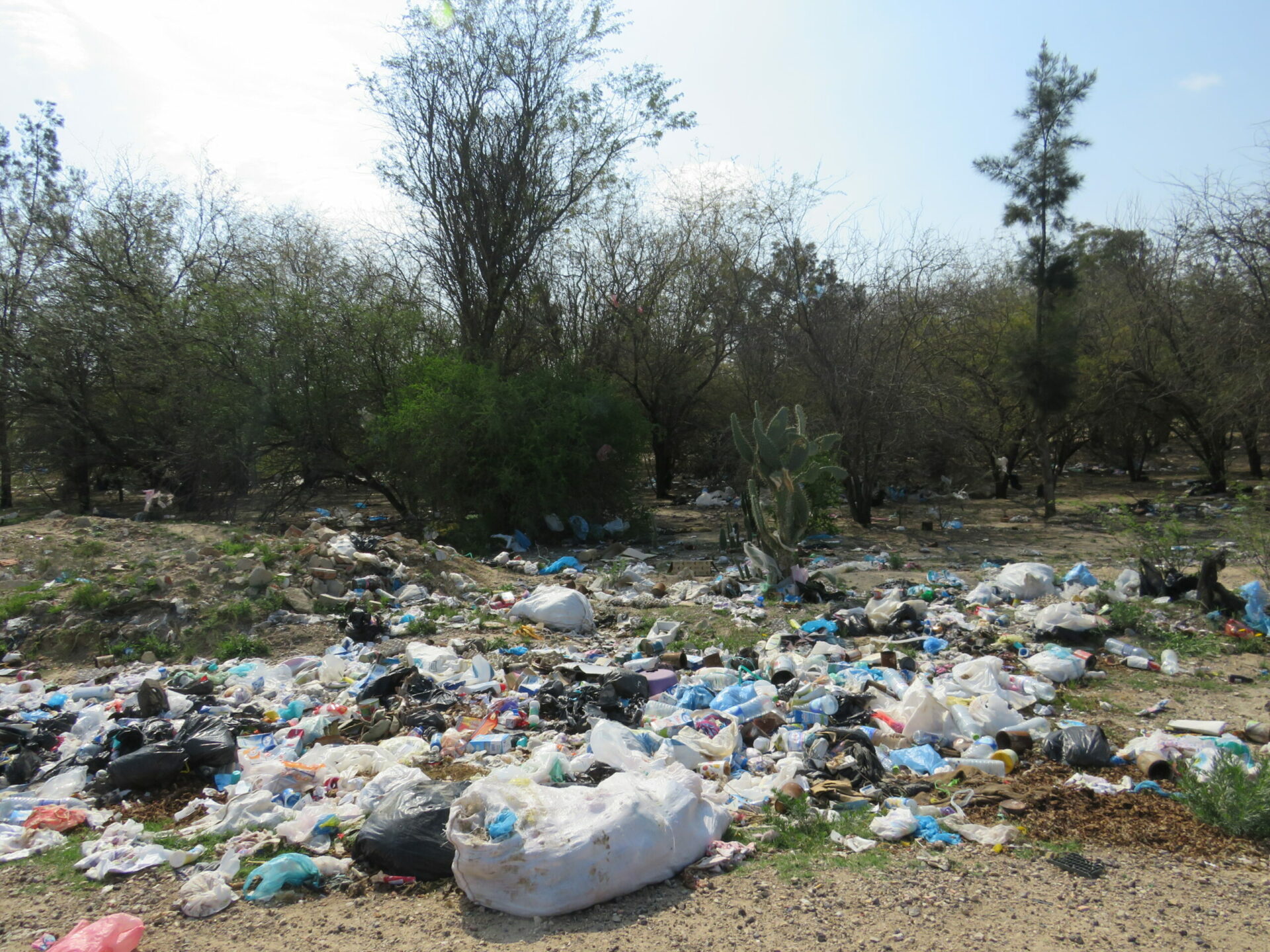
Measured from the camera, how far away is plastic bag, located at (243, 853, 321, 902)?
3.05 metres

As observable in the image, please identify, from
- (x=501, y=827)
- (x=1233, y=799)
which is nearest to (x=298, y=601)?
(x=501, y=827)

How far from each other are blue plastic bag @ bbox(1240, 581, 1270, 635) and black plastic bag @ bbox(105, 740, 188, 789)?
23.1 ft

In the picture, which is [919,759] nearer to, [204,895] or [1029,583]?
[204,895]

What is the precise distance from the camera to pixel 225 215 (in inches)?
744

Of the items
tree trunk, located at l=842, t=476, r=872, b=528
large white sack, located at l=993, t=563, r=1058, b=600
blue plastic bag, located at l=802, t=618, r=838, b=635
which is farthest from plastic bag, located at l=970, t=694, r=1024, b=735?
tree trunk, located at l=842, t=476, r=872, b=528

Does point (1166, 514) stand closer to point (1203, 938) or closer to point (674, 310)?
point (674, 310)

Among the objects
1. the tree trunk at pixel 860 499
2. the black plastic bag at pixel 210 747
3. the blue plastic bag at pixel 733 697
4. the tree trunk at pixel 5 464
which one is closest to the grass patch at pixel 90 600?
the black plastic bag at pixel 210 747

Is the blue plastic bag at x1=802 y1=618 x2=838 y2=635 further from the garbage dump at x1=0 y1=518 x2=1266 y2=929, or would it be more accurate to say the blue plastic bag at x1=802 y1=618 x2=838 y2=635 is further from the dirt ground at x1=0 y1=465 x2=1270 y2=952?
the dirt ground at x1=0 y1=465 x2=1270 y2=952

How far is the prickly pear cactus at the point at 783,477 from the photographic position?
27.2 feet

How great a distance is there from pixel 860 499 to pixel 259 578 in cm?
895

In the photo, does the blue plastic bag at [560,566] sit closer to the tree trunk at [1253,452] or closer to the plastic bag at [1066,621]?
the plastic bag at [1066,621]

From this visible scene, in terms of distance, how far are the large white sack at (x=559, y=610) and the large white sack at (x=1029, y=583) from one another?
3.75 metres

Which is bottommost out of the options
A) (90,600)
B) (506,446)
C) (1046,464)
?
(90,600)

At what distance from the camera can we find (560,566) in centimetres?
1001
